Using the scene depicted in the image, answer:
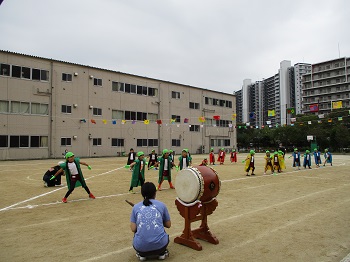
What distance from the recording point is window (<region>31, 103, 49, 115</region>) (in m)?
30.8

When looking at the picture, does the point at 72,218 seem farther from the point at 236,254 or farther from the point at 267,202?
the point at 267,202

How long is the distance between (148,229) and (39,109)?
31220 mm

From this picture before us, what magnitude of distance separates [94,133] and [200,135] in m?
19.4

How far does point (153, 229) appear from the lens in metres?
4.02

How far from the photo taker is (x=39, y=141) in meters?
31.0

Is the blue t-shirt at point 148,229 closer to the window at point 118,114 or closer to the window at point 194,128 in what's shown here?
the window at point 118,114

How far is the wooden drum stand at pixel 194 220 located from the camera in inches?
189

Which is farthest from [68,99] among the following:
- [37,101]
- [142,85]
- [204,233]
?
[204,233]

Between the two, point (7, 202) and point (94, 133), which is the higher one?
point (94, 133)

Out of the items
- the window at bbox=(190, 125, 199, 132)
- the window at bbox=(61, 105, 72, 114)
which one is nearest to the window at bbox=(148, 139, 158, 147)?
the window at bbox=(190, 125, 199, 132)

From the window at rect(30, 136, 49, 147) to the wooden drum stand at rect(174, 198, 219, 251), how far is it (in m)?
29.9

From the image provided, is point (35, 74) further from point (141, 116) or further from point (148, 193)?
point (148, 193)

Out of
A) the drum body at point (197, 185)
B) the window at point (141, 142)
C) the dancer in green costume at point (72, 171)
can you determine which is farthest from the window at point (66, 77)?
the drum body at point (197, 185)

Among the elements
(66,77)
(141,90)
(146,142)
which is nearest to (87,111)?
(66,77)
